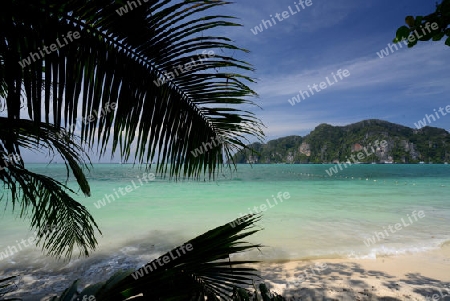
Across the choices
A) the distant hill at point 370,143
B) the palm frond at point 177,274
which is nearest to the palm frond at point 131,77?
the palm frond at point 177,274

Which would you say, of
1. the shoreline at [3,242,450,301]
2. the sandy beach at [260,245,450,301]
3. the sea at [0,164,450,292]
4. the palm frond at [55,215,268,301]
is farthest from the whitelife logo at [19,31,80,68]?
the shoreline at [3,242,450,301]

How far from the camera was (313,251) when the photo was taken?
7582mm

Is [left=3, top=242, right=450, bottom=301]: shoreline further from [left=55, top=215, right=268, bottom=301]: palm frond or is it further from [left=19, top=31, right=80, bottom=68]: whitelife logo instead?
[left=19, top=31, right=80, bottom=68]: whitelife logo

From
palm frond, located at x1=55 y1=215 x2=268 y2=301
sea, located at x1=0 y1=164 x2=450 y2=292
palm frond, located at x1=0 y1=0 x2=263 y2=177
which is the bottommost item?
sea, located at x1=0 y1=164 x2=450 y2=292

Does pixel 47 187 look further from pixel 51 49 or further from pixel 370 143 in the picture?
pixel 370 143

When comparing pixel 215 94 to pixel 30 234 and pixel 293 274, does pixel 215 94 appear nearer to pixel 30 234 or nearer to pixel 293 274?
pixel 293 274

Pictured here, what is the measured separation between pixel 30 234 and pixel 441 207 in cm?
2117

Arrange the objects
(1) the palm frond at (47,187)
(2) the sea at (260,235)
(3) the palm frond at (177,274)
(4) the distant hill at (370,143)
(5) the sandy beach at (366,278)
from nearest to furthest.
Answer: (3) the palm frond at (177,274) < (1) the palm frond at (47,187) < (5) the sandy beach at (366,278) < (2) the sea at (260,235) < (4) the distant hill at (370,143)

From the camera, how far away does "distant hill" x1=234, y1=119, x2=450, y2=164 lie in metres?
127

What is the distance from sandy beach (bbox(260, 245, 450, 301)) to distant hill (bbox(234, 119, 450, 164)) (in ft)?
359

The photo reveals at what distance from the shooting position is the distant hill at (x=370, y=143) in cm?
12700

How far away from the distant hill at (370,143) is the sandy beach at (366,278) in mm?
109389

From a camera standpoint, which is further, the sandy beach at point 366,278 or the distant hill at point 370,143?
the distant hill at point 370,143

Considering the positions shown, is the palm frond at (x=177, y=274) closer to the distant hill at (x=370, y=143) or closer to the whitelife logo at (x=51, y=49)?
the whitelife logo at (x=51, y=49)
